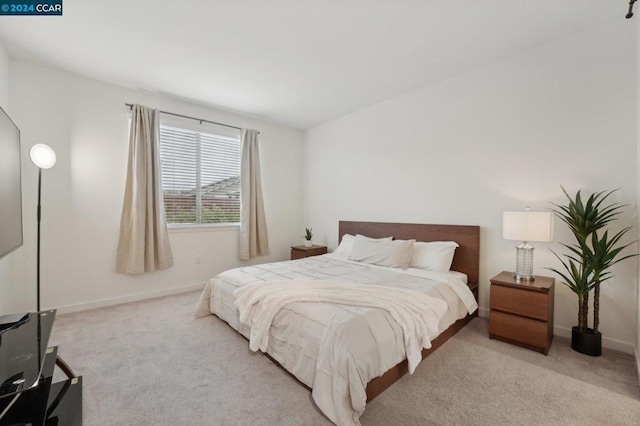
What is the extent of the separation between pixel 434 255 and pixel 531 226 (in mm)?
985

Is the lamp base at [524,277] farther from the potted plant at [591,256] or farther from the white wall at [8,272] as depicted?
the white wall at [8,272]

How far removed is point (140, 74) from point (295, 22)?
206 cm

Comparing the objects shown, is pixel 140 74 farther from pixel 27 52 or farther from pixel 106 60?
pixel 27 52

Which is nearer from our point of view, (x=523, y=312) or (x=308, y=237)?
(x=523, y=312)

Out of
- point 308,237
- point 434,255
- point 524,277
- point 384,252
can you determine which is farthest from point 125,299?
point 524,277

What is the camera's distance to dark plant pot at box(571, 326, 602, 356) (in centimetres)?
219

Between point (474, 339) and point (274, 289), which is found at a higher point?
point (274, 289)

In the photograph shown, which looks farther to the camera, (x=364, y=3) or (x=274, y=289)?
(x=274, y=289)

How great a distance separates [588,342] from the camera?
Answer: 2.20 metres

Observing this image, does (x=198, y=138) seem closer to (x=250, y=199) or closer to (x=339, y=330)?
(x=250, y=199)

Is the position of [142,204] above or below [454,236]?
above

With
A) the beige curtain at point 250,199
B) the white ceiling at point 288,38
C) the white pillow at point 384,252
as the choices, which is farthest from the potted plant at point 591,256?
Result: the beige curtain at point 250,199

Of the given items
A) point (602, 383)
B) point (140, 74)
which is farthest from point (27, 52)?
point (602, 383)

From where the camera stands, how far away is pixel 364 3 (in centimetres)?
210
